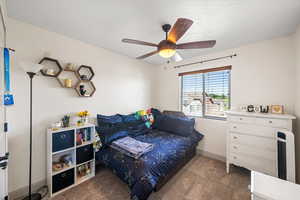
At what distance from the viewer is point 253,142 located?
6.31ft

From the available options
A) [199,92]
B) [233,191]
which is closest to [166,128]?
[199,92]

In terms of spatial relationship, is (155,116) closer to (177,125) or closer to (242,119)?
(177,125)

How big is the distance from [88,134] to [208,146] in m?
2.65

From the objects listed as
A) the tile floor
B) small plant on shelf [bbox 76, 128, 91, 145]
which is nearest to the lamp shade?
small plant on shelf [bbox 76, 128, 91, 145]

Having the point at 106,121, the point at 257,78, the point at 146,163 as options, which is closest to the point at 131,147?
the point at 146,163

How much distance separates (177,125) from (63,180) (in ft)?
7.61

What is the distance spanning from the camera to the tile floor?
64.8 inches

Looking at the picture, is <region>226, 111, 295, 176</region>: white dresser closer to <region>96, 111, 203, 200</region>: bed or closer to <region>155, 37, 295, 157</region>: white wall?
<region>155, 37, 295, 157</region>: white wall

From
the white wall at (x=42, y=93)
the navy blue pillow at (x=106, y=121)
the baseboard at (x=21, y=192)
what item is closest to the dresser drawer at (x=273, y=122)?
the navy blue pillow at (x=106, y=121)

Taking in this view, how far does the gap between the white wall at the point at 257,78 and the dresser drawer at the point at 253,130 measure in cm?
50

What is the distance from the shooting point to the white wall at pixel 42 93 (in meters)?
1.61

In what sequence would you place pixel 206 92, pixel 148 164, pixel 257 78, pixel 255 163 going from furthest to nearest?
pixel 206 92 → pixel 257 78 → pixel 255 163 → pixel 148 164

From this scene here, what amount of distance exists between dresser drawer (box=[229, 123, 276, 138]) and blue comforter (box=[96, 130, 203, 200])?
0.87m

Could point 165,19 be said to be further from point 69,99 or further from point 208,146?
point 208,146
